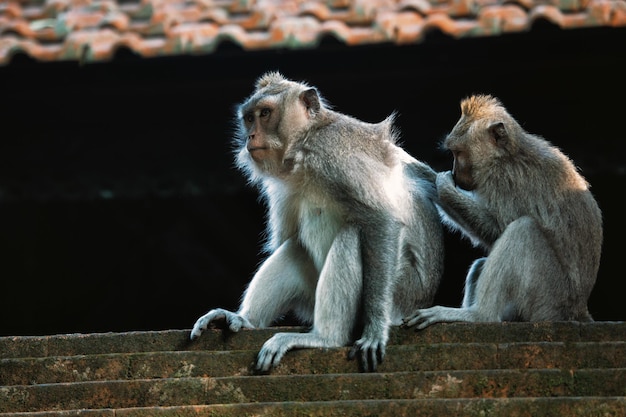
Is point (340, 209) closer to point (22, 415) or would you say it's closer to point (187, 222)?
Result: point (22, 415)

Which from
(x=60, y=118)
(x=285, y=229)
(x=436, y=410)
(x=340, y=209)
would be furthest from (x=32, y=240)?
(x=436, y=410)

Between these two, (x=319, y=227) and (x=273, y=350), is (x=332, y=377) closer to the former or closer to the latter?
(x=273, y=350)

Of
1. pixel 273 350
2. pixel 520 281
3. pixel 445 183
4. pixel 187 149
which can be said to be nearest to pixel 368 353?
pixel 273 350

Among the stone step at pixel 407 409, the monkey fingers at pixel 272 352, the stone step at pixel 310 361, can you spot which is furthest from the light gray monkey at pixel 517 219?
the stone step at pixel 407 409

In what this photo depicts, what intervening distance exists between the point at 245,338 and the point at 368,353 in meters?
0.72

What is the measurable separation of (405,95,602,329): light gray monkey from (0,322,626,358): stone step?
37cm

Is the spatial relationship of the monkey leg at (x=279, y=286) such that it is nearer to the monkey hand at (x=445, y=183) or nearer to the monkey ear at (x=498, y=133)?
the monkey hand at (x=445, y=183)

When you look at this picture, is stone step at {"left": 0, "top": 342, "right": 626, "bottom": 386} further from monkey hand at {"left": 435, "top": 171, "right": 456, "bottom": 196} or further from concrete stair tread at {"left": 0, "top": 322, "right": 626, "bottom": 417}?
monkey hand at {"left": 435, "top": 171, "right": 456, "bottom": 196}

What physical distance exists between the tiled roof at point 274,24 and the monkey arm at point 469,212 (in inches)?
56.7

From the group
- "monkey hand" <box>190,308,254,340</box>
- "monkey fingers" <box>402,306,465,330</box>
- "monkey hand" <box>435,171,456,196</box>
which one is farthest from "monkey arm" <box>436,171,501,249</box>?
"monkey hand" <box>190,308,254,340</box>

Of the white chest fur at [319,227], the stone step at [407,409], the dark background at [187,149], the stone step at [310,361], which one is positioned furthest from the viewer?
the dark background at [187,149]

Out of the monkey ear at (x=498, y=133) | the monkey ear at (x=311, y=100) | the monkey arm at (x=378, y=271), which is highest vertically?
the monkey ear at (x=311, y=100)

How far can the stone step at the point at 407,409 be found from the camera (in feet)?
18.5

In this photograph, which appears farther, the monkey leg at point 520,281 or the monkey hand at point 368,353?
the monkey leg at point 520,281
